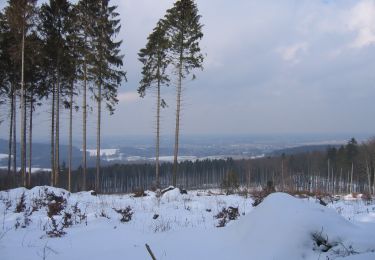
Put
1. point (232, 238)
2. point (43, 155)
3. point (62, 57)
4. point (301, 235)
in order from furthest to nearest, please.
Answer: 1. point (43, 155)
2. point (62, 57)
3. point (232, 238)
4. point (301, 235)

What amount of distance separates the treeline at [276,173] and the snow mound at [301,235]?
42.9 metres

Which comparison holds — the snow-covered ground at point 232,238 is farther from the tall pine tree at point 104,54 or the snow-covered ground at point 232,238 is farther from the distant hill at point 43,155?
the distant hill at point 43,155

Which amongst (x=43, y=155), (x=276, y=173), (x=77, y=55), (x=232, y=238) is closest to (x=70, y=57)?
(x=77, y=55)

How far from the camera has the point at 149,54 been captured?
83.8 ft

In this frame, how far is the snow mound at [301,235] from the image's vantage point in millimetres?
3854

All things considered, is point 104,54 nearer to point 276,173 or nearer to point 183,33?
point 183,33

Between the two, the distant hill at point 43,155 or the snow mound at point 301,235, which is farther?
the distant hill at point 43,155

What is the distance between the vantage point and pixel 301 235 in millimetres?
4047

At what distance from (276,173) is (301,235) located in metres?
75.6

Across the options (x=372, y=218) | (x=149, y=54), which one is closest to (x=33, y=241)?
(x=372, y=218)

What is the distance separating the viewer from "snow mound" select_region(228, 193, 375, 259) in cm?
385

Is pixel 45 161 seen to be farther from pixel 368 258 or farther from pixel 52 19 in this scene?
pixel 368 258

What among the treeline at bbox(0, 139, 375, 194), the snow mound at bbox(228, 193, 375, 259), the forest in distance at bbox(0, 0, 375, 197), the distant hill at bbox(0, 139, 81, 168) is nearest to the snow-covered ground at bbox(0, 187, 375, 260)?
the snow mound at bbox(228, 193, 375, 259)

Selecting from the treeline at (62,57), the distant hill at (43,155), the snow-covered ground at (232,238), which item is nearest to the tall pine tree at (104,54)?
the treeline at (62,57)
